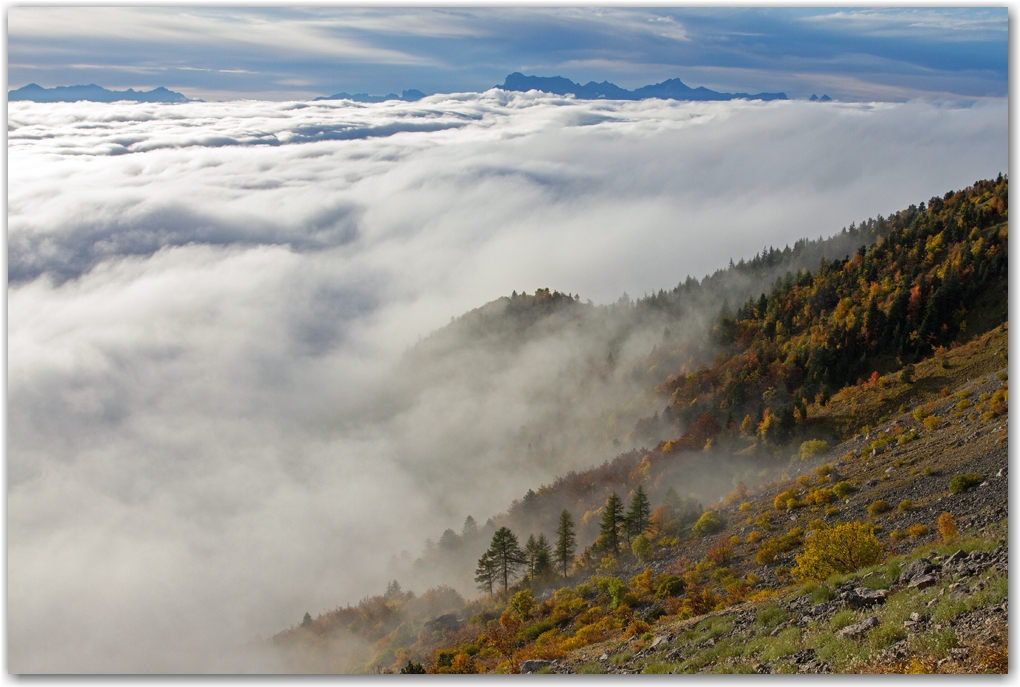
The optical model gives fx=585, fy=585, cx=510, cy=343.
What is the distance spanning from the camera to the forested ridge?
2697 cm

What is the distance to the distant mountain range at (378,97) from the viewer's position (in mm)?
24991

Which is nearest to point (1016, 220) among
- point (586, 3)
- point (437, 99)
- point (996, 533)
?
point (996, 533)

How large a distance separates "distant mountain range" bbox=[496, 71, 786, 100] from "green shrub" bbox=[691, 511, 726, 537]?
2245 cm

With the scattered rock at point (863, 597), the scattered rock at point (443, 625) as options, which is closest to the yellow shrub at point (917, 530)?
the scattered rock at point (863, 597)

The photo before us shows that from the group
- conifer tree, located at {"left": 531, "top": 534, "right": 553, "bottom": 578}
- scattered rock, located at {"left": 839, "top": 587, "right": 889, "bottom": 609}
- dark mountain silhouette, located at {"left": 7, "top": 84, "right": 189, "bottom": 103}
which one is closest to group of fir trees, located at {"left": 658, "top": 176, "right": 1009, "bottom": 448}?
conifer tree, located at {"left": 531, "top": 534, "right": 553, "bottom": 578}

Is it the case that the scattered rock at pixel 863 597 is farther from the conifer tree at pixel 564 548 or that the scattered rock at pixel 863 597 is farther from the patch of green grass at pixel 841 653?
the conifer tree at pixel 564 548

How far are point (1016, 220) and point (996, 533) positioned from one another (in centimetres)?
915

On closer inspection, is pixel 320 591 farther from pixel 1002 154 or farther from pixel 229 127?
pixel 1002 154

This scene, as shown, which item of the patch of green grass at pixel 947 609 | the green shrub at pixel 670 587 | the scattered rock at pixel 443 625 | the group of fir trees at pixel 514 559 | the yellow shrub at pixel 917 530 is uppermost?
the patch of green grass at pixel 947 609

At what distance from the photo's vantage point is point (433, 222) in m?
172

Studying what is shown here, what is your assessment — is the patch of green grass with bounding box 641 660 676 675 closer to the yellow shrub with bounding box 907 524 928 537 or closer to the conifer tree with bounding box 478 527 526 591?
the yellow shrub with bounding box 907 524 928 537

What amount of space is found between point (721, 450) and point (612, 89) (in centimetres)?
3250

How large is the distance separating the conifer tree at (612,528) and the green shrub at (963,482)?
61.9 feet

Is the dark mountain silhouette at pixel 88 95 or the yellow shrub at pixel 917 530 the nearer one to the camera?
the dark mountain silhouette at pixel 88 95
